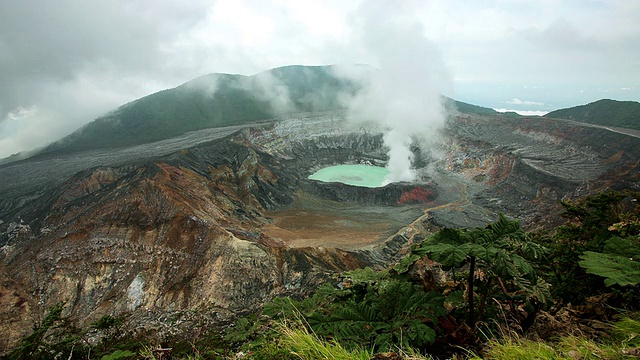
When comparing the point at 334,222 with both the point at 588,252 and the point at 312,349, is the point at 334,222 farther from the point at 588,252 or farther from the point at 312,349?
the point at 312,349

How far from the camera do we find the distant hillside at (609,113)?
6775 centimetres

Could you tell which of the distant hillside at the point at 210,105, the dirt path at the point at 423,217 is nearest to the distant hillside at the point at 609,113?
the dirt path at the point at 423,217

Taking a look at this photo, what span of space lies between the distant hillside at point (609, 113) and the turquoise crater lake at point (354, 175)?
163 feet

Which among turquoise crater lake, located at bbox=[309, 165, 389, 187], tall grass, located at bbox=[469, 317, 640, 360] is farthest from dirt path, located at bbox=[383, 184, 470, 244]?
tall grass, located at bbox=[469, 317, 640, 360]

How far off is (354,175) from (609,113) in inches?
2472

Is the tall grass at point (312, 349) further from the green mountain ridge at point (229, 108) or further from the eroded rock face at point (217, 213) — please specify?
the green mountain ridge at point (229, 108)

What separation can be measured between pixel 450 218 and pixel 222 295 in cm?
2904

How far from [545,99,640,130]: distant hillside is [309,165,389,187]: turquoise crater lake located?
163 feet

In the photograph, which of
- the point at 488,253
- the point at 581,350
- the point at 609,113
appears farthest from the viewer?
the point at 609,113

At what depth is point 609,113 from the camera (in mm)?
74562

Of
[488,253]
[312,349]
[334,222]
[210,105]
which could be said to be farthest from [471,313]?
[210,105]

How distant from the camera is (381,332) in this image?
3.64 m

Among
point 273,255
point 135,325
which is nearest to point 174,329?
point 135,325

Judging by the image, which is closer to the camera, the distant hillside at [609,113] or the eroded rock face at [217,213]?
→ the eroded rock face at [217,213]
